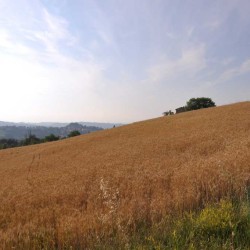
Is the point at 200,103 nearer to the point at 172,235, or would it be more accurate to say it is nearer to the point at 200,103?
the point at 200,103

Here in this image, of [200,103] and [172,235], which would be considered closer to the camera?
[172,235]

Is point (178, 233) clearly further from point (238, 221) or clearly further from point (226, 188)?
point (226, 188)

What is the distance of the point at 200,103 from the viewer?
104 metres

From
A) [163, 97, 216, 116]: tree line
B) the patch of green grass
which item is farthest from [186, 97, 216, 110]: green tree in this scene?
the patch of green grass

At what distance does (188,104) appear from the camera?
106 m

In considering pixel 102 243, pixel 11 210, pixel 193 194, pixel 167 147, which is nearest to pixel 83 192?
pixel 11 210

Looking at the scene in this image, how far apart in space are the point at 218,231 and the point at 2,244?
405cm

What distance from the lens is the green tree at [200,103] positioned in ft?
338

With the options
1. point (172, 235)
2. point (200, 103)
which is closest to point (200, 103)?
point (200, 103)

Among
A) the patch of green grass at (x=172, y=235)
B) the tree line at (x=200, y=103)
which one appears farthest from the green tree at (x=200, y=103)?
the patch of green grass at (x=172, y=235)

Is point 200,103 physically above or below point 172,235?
above

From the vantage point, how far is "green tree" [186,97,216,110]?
103 m

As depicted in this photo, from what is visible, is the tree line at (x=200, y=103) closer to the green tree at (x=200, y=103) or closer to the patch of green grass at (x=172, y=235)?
the green tree at (x=200, y=103)

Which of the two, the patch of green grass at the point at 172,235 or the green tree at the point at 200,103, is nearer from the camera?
the patch of green grass at the point at 172,235
